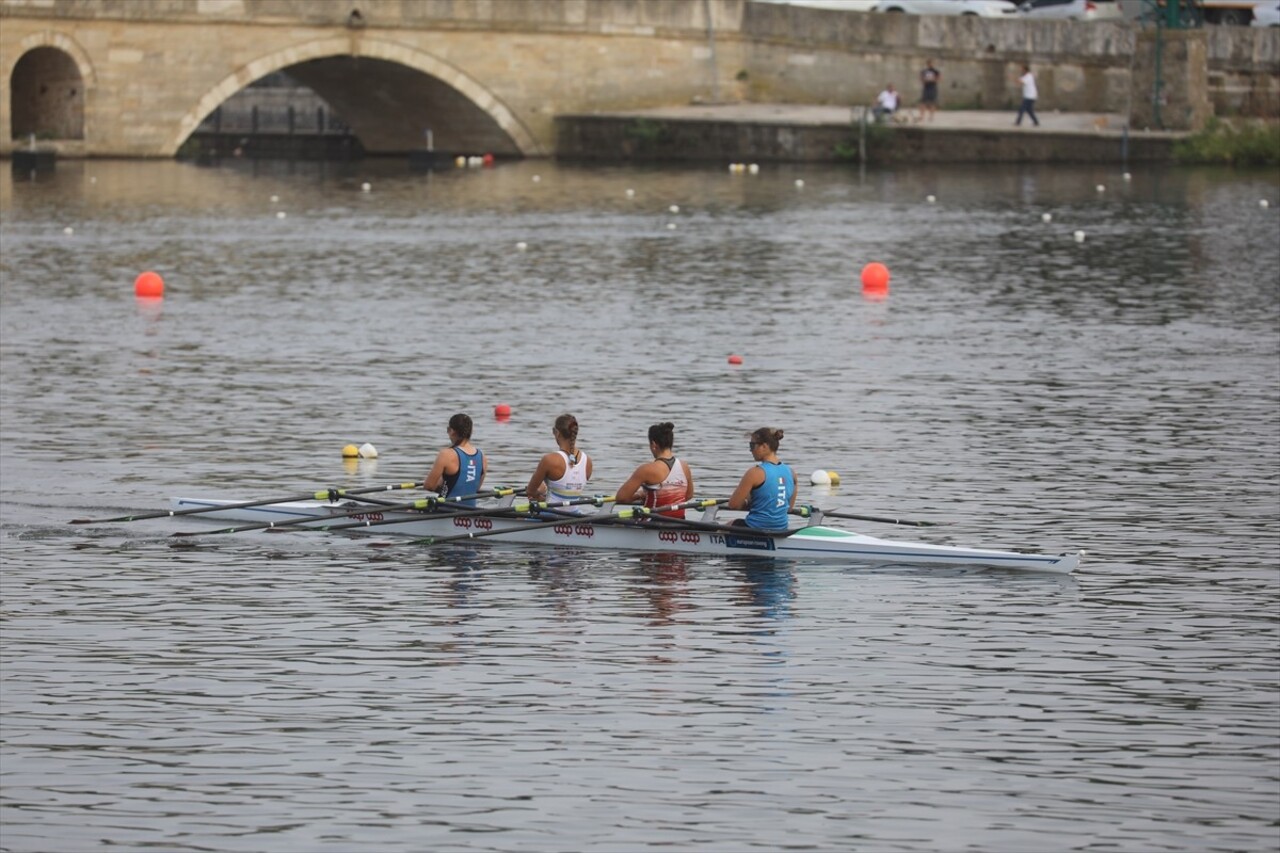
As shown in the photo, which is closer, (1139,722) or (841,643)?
(1139,722)

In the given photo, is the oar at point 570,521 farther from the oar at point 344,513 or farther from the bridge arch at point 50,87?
the bridge arch at point 50,87

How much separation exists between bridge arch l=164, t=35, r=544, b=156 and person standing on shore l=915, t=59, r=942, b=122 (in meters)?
12.4

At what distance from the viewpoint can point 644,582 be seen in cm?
1733

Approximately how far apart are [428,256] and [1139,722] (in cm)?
2905

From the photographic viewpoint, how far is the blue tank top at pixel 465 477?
746 inches

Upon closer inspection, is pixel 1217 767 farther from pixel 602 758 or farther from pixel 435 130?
pixel 435 130

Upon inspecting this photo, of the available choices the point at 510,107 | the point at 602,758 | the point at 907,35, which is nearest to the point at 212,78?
the point at 510,107

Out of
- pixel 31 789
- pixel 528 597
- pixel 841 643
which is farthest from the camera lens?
pixel 528 597

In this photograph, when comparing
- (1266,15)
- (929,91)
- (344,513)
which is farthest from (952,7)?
(344,513)

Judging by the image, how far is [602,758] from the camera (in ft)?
42.8

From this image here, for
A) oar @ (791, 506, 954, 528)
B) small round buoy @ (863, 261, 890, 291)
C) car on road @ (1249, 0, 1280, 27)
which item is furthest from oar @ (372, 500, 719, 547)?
car on road @ (1249, 0, 1280, 27)

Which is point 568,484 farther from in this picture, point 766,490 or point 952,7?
point 952,7

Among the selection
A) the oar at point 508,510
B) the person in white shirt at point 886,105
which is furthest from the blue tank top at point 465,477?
the person in white shirt at point 886,105

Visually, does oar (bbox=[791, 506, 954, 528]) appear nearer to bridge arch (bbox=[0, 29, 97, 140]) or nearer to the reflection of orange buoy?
the reflection of orange buoy
